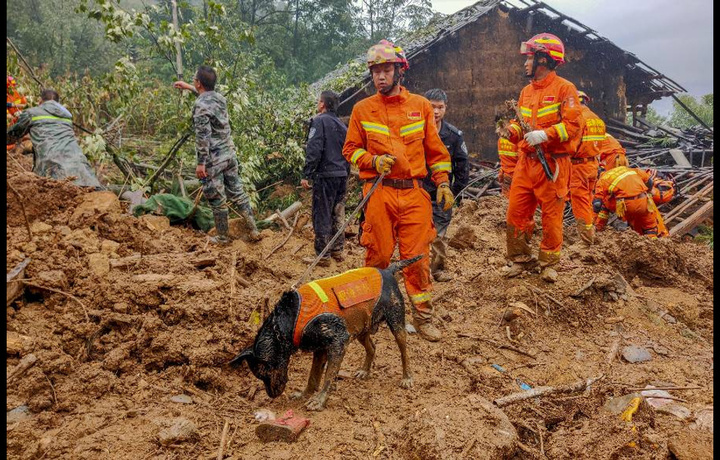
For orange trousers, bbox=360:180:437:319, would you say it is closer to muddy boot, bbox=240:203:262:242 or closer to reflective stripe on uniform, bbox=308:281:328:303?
reflective stripe on uniform, bbox=308:281:328:303

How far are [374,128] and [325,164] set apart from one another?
2.05m

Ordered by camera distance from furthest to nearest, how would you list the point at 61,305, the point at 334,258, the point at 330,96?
the point at 334,258, the point at 330,96, the point at 61,305

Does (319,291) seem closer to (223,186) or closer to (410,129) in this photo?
(410,129)

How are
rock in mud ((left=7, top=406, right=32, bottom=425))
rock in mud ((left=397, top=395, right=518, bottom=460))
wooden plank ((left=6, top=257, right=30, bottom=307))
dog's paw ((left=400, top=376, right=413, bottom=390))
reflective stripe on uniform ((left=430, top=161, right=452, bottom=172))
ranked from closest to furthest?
rock in mud ((left=397, top=395, right=518, bottom=460)), rock in mud ((left=7, top=406, right=32, bottom=425)), dog's paw ((left=400, top=376, right=413, bottom=390)), wooden plank ((left=6, top=257, right=30, bottom=307)), reflective stripe on uniform ((left=430, top=161, right=452, bottom=172))

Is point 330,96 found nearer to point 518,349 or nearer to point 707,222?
point 518,349

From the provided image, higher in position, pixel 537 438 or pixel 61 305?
pixel 61 305

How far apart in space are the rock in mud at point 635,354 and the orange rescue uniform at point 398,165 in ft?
6.17

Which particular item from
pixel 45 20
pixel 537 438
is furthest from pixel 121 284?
pixel 45 20

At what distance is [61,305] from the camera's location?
378 cm

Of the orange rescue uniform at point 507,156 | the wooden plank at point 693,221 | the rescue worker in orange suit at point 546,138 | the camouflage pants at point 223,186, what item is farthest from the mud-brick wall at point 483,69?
the rescue worker in orange suit at point 546,138

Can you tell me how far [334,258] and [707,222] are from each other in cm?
780

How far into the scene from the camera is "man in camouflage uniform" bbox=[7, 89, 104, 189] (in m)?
6.05

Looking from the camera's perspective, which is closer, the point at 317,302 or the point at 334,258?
the point at 317,302

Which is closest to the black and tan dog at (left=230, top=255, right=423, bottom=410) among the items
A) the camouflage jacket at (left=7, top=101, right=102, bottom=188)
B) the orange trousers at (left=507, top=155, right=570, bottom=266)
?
the orange trousers at (left=507, top=155, right=570, bottom=266)
